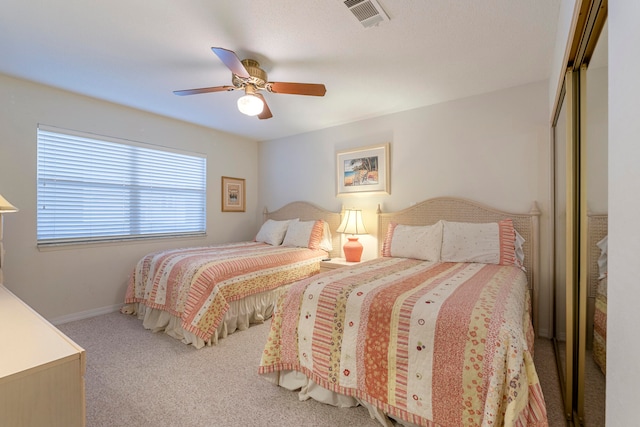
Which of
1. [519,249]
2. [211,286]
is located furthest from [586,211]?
[211,286]

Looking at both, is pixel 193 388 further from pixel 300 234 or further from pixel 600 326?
pixel 300 234

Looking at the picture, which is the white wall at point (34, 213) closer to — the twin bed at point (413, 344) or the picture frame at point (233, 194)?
the picture frame at point (233, 194)

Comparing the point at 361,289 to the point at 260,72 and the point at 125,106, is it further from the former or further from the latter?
the point at 125,106

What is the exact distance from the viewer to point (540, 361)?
2.22 meters

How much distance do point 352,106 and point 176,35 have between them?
6.24ft

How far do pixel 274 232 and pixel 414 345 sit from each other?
2.96 meters

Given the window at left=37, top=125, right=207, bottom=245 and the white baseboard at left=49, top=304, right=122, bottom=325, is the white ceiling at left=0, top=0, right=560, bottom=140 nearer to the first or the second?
the window at left=37, top=125, right=207, bottom=245

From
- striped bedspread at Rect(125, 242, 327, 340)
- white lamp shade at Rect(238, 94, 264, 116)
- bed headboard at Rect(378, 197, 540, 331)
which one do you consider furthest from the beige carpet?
white lamp shade at Rect(238, 94, 264, 116)

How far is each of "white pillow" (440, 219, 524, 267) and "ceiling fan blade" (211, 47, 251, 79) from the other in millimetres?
2261

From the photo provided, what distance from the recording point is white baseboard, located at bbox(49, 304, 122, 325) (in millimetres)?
2952

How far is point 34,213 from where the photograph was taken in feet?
9.29

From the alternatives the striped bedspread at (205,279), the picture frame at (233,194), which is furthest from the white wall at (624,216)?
the picture frame at (233,194)

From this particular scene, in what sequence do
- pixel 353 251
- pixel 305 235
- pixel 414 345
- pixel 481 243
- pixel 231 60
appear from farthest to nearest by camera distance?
pixel 305 235 → pixel 353 251 → pixel 481 243 → pixel 231 60 → pixel 414 345

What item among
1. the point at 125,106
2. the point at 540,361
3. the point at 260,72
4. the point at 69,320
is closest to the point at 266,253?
the point at 260,72
